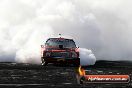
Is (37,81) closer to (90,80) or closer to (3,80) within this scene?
(3,80)

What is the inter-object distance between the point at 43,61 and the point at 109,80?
13.5 meters

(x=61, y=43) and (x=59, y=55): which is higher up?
(x=61, y=43)

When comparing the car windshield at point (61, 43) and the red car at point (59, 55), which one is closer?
the red car at point (59, 55)

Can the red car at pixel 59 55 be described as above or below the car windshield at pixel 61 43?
below

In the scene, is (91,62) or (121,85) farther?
(91,62)

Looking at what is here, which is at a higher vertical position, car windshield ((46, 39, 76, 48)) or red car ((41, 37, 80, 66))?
car windshield ((46, 39, 76, 48))

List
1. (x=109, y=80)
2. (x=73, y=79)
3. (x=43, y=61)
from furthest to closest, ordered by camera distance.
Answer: (x=43, y=61), (x=73, y=79), (x=109, y=80)

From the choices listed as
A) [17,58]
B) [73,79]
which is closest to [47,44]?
[17,58]

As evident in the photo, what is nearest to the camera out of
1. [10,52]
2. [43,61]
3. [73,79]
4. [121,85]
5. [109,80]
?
[109,80]

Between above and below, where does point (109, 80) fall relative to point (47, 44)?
below

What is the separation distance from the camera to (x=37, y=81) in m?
17.1

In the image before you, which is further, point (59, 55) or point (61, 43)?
point (61, 43)

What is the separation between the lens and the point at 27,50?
3134 cm

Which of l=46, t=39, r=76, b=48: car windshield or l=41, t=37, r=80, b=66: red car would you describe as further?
l=46, t=39, r=76, b=48: car windshield
